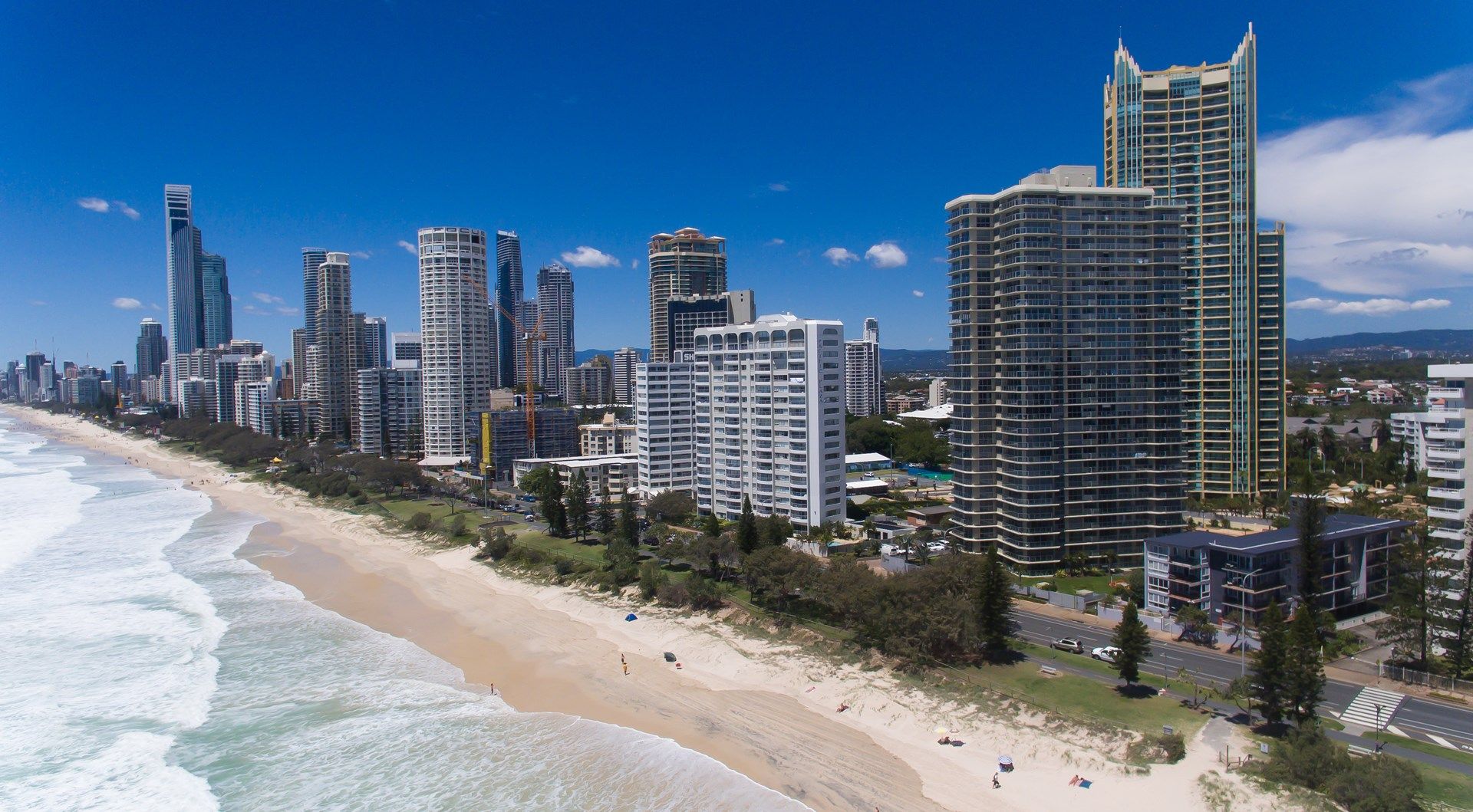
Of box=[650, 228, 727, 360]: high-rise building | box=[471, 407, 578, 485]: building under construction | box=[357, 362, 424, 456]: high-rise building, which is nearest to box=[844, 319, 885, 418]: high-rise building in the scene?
box=[650, 228, 727, 360]: high-rise building

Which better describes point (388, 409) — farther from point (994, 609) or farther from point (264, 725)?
point (994, 609)

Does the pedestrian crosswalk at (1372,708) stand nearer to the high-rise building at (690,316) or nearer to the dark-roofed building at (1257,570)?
the dark-roofed building at (1257,570)

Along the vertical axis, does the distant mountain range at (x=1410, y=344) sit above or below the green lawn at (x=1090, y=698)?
above

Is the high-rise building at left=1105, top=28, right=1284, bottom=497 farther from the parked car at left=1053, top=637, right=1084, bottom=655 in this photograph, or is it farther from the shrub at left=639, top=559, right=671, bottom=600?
the shrub at left=639, top=559, right=671, bottom=600

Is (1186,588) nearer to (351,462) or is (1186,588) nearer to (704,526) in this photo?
(704,526)

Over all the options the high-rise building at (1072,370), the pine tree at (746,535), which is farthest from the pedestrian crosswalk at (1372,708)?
the pine tree at (746,535)

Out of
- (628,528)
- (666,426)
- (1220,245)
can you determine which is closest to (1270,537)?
(1220,245)
